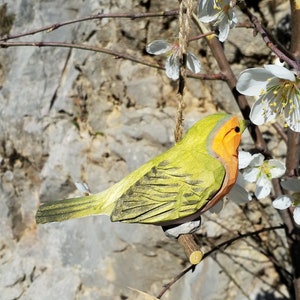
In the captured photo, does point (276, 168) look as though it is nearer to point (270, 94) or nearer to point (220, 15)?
point (270, 94)

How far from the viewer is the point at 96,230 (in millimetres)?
1537

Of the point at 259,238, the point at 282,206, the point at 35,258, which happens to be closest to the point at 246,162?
the point at 282,206

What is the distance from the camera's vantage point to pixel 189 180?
653 mm

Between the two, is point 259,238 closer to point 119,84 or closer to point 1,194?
point 119,84

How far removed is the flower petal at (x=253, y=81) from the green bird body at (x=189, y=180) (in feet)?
0.17

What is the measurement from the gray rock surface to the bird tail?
72cm

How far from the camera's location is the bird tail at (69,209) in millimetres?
697

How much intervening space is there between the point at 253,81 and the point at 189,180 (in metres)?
0.17

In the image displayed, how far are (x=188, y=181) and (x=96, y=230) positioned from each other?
93cm

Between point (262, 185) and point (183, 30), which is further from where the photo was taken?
point (262, 185)

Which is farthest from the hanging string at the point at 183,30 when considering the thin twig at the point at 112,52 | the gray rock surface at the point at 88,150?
the gray rock surface at the point at 88,150

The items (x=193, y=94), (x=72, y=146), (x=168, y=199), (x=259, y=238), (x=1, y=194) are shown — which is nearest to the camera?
(x=168, y=199)

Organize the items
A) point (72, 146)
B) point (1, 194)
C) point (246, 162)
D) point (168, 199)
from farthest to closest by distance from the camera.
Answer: point (1, 194) → point (72, 146) → point (246, 162) → point (168, 199)

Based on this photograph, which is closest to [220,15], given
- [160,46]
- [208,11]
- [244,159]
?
[208,11]
